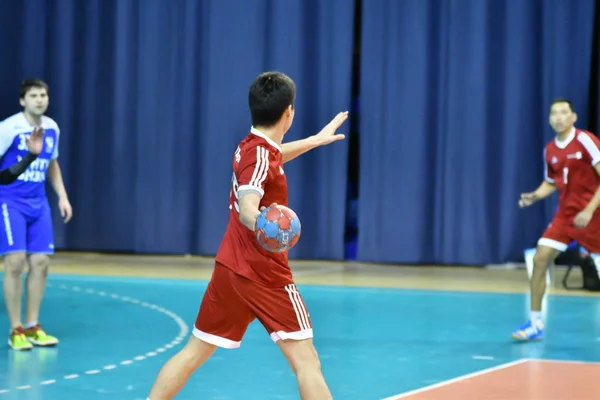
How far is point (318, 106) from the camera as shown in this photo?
1220 cm

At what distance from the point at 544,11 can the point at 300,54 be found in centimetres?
307

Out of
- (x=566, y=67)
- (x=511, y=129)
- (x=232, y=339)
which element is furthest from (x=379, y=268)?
(x=232, y=339)

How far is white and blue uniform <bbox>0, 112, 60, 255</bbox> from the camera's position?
6348 millimetres

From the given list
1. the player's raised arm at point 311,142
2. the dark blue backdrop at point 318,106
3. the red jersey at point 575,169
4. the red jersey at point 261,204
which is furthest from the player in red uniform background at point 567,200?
the dark blue backdrop at point 318,106

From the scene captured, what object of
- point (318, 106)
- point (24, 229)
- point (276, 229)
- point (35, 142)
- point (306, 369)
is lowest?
point (306, 369)

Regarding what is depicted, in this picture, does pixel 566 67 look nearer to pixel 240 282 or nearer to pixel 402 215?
pixel 402 215

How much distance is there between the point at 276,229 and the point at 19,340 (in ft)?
11.4

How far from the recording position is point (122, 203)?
13086 mm

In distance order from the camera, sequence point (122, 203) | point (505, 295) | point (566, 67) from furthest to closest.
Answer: point (122, 203) → point (566, 67) → point (505, 295)

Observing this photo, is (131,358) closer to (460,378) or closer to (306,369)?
(460,378)

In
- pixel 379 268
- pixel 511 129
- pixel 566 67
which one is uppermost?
pixel 566 67

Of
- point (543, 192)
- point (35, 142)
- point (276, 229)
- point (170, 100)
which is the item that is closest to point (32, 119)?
point (35, 142)

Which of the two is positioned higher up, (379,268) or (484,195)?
(484,195)

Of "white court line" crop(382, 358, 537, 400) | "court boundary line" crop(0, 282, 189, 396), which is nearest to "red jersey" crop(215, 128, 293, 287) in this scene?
"white court line" crop(382, 358, 537, 400)
